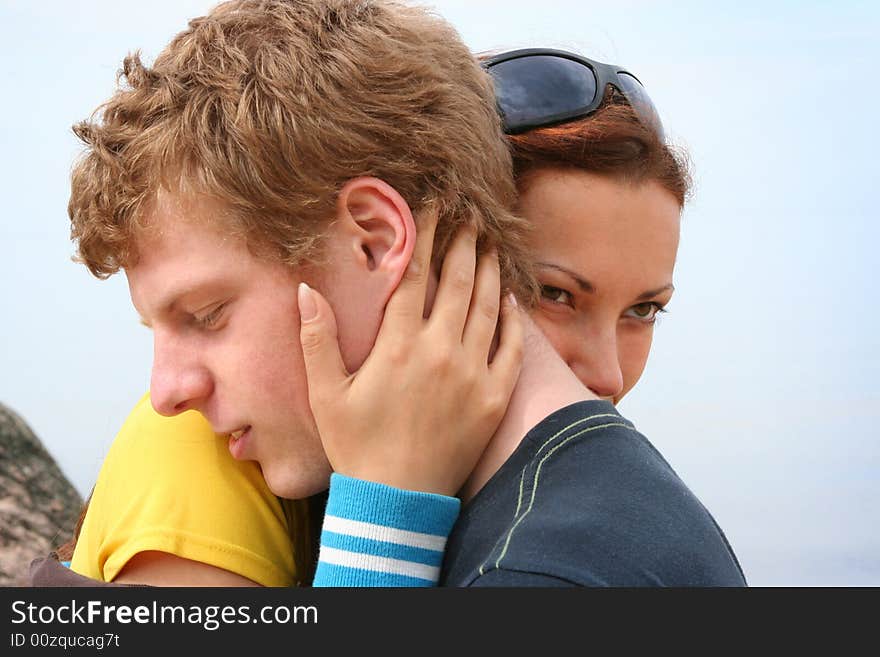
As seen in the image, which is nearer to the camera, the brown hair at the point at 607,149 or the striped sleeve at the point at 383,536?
the striped sleeve at the point at 383,536

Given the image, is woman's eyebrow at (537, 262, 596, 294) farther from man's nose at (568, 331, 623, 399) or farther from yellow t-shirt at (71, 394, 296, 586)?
yellow t-shirt at (71, 394, 296, 586)

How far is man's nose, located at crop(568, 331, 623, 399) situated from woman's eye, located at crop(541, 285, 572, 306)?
0.13 metres

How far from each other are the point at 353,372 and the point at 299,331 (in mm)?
158

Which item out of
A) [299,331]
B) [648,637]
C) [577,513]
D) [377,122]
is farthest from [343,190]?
[648,637]

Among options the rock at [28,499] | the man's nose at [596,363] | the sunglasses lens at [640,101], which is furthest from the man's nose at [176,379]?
the rock at [28,499]

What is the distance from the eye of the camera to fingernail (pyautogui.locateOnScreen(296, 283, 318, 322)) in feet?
7.70

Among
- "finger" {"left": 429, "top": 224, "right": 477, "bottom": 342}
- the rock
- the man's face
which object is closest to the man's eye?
the man's face

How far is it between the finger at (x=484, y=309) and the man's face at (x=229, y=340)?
39 centimetres

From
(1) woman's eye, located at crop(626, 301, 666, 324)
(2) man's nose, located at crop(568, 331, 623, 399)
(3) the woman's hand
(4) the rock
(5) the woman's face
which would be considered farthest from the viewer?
(4) the rock

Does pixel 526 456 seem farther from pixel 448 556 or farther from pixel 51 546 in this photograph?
pixel 51 546

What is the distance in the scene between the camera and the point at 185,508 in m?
2.41

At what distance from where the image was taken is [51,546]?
5.28m

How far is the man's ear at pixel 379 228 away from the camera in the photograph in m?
2.38

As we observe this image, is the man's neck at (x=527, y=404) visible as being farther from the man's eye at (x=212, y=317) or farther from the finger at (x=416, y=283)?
the man's eye at (x=212, y=317)
